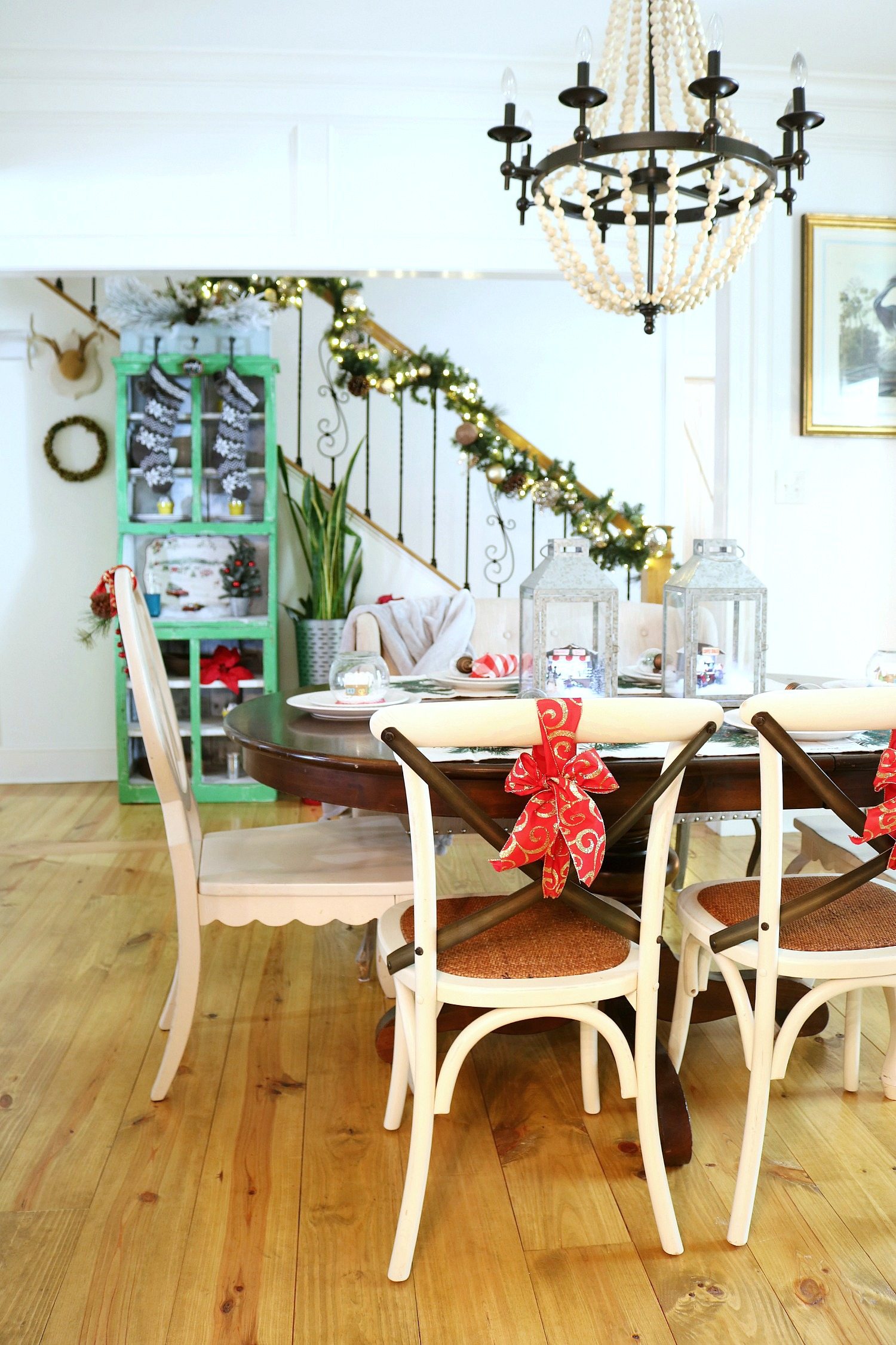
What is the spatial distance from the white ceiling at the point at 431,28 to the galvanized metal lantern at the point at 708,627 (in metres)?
2.06

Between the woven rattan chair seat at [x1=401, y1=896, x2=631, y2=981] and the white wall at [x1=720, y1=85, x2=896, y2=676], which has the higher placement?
the white wall at [x1=720, y1=85, x2=896, y2=676]

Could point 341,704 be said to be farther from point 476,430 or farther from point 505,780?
point 476,430

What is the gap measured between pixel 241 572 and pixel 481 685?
98.7 inches

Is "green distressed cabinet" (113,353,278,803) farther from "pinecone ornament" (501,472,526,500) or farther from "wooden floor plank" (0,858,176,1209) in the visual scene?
"wooden floor plank" (0,858,176,1209)

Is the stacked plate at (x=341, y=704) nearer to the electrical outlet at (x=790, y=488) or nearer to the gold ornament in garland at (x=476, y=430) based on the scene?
the electrical outlet at (x=790, y=488)

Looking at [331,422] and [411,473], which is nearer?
[331,422]

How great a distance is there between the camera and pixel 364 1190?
175cm

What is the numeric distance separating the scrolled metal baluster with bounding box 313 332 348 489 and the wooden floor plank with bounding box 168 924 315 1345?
12.1ft

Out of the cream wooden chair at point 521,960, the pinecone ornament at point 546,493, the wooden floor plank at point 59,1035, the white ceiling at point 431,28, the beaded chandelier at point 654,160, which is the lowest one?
the wooden floor plank at point 59,1035

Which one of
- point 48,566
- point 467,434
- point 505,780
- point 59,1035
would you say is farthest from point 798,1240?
point 48,566

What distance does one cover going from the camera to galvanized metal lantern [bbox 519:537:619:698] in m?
2.16

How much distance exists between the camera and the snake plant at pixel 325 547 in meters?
4.84

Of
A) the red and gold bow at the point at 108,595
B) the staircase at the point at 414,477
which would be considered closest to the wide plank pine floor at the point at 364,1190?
the red and gold bow at the point at 108,595

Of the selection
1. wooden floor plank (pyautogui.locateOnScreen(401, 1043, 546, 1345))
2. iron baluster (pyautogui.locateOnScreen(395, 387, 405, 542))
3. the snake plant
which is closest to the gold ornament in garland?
iron baluster (pyautogui.locateOnScreen(395, 387, 405, 542))
